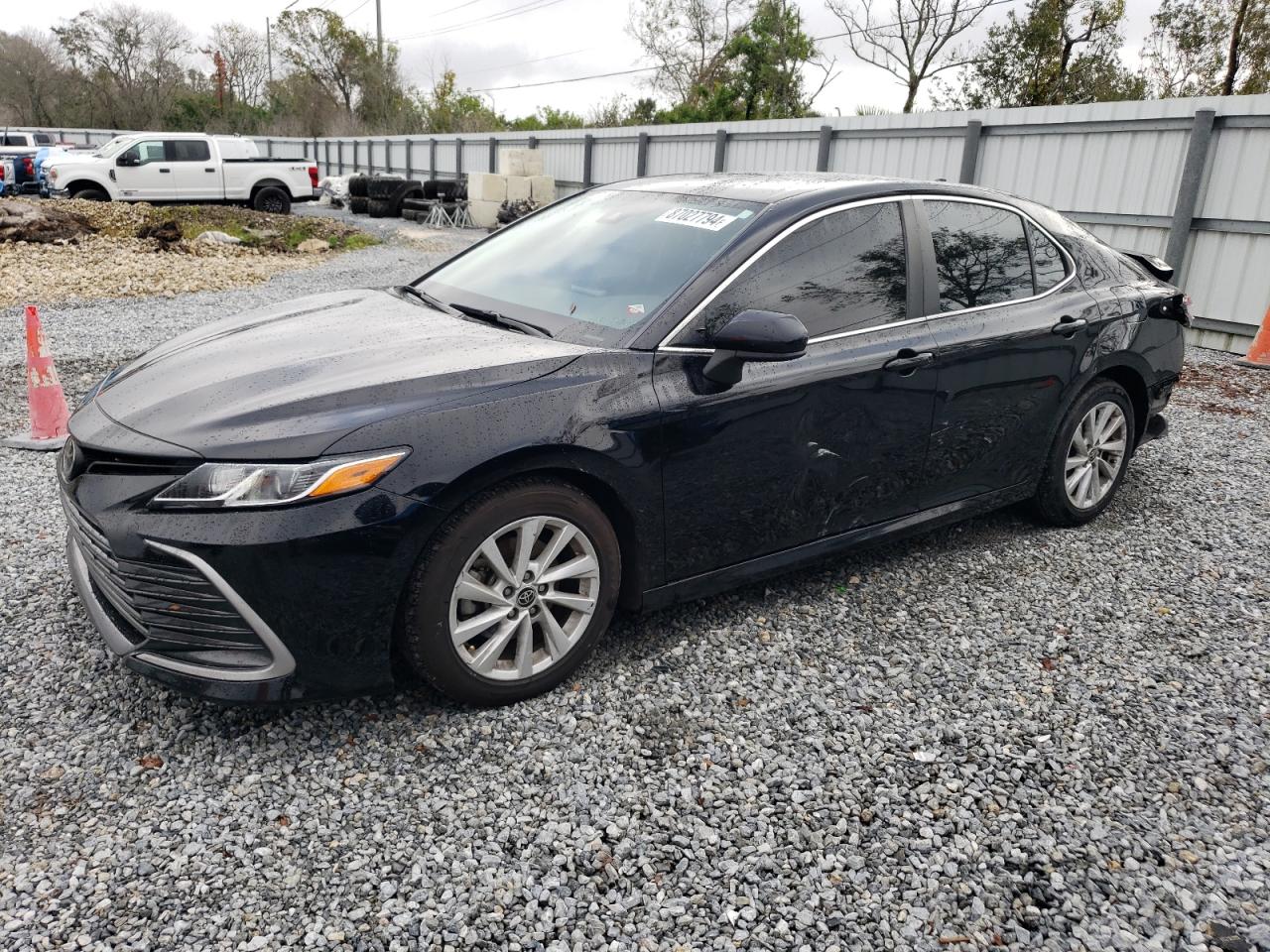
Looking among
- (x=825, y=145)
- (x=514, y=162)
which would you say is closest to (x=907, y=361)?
(x=825, y=145)

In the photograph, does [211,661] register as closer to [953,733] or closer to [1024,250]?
[953,733]

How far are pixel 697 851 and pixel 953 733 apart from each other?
1031mm

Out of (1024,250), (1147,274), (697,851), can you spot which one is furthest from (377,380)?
(1147,274)

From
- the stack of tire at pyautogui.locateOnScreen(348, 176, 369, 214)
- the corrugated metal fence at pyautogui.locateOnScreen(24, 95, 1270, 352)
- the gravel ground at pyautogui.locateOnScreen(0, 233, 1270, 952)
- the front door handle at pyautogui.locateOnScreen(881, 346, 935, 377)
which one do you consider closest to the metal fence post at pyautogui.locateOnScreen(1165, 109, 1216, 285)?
the corrugated metal fence at pyautogui.locateOnScreen(24, 95, 1270, 352)

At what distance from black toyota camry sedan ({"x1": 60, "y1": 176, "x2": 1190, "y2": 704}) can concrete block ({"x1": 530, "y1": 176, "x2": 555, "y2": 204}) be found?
19069 mm

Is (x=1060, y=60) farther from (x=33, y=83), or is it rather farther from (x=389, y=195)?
(x=33, y=83)

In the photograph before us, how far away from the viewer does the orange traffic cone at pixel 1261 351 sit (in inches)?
350

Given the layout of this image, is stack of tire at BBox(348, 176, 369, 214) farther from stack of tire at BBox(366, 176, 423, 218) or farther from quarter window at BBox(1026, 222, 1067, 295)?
quarter window at BBox(1026, 222, 1067, 295)

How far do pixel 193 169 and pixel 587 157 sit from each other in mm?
9089

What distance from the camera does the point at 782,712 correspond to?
123 inches

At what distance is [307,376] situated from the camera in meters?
2.94

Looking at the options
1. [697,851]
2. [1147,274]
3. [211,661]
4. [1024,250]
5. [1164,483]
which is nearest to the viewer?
[697,851]

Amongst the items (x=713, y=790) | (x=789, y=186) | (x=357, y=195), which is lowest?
(x=713, y=790)

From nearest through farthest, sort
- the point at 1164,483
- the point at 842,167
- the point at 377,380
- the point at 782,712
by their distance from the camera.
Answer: the point at 377,380 → the point at 782,712 → the point at 1164,483 → the point at 842,167
